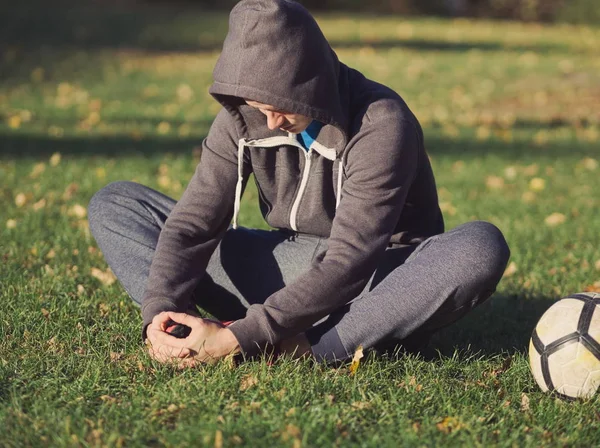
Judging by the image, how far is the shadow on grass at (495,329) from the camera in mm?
3816

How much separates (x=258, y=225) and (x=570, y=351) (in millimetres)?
3038

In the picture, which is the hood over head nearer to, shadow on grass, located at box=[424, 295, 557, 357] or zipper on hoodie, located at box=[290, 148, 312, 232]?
zipper on hoodie, located at box=[290, 148, 312, 232]

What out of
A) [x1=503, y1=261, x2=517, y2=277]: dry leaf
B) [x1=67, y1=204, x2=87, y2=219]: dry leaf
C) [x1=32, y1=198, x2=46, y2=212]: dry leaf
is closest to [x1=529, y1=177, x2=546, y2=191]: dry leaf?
[x1=503, y1=261, x2=517, y2=277]: dry leaf

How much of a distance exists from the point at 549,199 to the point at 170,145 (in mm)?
3531

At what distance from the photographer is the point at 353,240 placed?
3133mm

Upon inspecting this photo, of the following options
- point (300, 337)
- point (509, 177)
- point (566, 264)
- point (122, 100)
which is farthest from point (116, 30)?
point (300, 337)

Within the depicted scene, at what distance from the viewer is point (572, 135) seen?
32.5 ft

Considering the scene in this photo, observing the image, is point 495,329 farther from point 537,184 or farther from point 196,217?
point 537,184

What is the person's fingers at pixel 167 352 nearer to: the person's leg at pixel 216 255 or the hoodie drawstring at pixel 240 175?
the person's leg at pixel 216 255

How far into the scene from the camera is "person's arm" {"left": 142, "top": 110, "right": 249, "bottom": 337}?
11.2 ft

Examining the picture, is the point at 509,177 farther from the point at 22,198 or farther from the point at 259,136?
the point at 259,136

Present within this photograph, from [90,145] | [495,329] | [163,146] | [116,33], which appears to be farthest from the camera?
[116,33]

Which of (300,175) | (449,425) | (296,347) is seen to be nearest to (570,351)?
(449,425)

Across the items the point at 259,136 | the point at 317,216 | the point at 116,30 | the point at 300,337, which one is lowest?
the point at 116,30
